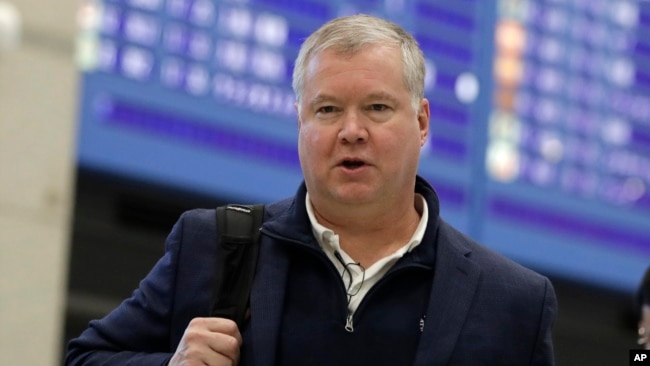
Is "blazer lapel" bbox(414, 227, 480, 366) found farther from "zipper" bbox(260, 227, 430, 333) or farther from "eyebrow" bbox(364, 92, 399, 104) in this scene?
"eyebrow" bbox(364, 92, 399, 104)

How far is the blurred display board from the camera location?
7.43 m

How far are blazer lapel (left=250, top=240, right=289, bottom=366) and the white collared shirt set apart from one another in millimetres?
122

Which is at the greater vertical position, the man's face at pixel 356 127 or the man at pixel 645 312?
the man's face at pixel 356 127

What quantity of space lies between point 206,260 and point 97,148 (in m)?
3.98

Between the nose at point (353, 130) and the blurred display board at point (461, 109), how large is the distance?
12.6 ft

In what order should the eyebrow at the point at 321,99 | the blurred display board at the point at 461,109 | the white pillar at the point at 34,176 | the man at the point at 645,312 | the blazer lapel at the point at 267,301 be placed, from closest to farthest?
the blazer lapel at the point at 267,301 → the eyebrow at the point at 321,99 → the man at the point at 645,312 → the white pillar at the point at 34,176 → the blurred display board at the point at 461,109

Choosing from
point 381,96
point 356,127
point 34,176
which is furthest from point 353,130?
point 34,176

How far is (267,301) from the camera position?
3371 mm

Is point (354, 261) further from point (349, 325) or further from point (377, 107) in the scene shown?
point (377, 107)

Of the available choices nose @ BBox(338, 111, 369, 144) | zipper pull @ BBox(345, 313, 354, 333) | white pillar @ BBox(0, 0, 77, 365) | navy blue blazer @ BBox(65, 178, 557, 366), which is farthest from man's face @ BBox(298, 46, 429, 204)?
white pillar @ BBox(0, 0, 77, 365)

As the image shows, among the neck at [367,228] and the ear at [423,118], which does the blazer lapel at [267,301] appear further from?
the ear at [423,118]


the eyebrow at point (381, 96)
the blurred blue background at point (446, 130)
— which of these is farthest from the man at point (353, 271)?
the blurred blue background at point (446, 130)

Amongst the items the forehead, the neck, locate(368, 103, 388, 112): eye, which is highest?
the forehead

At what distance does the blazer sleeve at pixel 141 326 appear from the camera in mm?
3438
